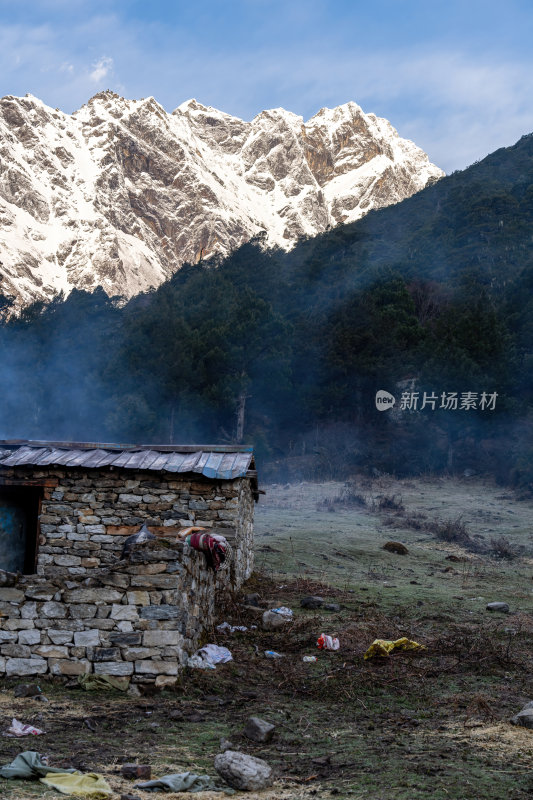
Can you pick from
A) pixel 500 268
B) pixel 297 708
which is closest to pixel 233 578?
pixel 297 708

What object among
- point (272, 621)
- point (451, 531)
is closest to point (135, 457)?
point (272, 621)

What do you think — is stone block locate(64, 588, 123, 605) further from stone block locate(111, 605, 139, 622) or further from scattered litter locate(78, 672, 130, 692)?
scattered litter locate(78, 672, 130, 692)

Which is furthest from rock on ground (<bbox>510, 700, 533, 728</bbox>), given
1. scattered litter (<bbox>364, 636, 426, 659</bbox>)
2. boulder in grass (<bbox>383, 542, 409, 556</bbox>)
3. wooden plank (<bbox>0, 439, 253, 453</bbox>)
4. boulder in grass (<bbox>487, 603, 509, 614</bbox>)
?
boulder in grass (<bbox>383, 542, 409, 556</bbox>)

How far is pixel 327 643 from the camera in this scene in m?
9.07

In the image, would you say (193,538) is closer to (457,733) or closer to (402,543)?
(457,733)

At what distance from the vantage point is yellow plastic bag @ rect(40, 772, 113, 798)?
426 cm

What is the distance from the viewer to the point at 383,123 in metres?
160

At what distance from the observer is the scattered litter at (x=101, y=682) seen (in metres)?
6.72

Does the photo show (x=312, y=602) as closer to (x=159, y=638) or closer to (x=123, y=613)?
(x=159, y=638)

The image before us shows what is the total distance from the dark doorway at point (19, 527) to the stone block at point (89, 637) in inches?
201

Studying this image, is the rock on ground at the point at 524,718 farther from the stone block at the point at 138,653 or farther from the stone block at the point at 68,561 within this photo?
the stone block at the point at 68,561

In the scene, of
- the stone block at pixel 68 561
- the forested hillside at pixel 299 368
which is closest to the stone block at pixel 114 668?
the stone block at pixel 68 561

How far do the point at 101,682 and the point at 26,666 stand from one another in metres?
0.81

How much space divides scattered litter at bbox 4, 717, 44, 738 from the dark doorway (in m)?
6.40
